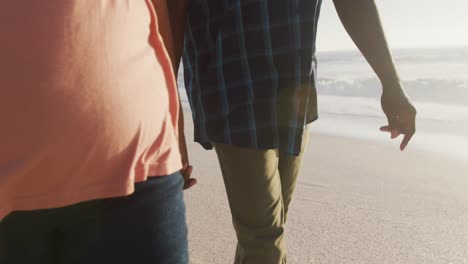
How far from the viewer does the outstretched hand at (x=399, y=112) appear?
1.73 metres

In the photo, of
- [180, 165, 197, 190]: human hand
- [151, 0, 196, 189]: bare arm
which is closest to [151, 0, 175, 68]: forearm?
[151, 0, 196, 189]: bare arm

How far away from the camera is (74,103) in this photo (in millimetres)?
913

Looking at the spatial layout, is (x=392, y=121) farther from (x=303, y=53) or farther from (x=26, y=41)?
(x=26, y=41)

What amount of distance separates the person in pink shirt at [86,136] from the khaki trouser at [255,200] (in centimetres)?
47

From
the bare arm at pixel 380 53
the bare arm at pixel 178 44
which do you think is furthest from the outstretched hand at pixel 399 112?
the bare arm at pixel 178 44

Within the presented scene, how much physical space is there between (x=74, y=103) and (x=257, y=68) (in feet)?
2.40

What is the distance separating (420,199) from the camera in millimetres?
3770

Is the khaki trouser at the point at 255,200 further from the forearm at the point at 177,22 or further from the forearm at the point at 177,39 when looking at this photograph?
the forearm at the point at 177,22

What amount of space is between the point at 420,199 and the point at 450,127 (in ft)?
11.0

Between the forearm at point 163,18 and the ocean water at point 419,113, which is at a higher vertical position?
the forearm at point 163,18

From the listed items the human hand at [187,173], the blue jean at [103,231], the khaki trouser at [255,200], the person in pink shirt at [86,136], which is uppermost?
the person in pink shirt at [86,136]

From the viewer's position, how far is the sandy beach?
282cm

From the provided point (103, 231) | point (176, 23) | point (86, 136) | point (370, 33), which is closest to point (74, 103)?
point (86, 136)

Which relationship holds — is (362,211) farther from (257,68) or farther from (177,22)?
(177,22)
